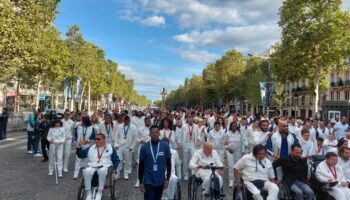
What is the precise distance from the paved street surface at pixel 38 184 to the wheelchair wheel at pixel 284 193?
2.11m

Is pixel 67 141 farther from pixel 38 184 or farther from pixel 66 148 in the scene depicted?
pixel 38 184

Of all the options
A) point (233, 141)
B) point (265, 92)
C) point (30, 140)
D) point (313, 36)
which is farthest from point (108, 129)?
point (265, 92)

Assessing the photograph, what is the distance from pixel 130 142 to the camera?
12.2 m

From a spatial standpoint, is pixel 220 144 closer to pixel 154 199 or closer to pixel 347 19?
pixel 154 199

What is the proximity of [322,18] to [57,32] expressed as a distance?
26.3 meters

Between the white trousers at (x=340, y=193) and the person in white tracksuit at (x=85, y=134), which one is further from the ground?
the person in white tracksuit at (x=85, y=134)

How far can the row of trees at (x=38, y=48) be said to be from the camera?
2160 centimetres

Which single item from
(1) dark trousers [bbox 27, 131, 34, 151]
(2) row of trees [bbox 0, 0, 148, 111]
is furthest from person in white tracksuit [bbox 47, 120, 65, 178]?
(2) row of trees [bbox 0, 0, 148, 111]

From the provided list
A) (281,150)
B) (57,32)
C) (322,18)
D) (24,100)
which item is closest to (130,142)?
(281,150)

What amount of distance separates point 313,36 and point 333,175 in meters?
29.3

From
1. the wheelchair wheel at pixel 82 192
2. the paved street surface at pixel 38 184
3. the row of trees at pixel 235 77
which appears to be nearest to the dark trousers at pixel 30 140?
the paved street surface at pixel 38 184

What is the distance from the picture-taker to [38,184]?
10.7 metres

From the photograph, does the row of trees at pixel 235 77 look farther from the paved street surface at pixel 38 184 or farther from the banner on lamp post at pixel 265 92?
the paved street surface at pixel 38 184

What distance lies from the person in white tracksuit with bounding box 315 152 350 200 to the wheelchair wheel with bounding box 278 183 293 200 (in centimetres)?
83
